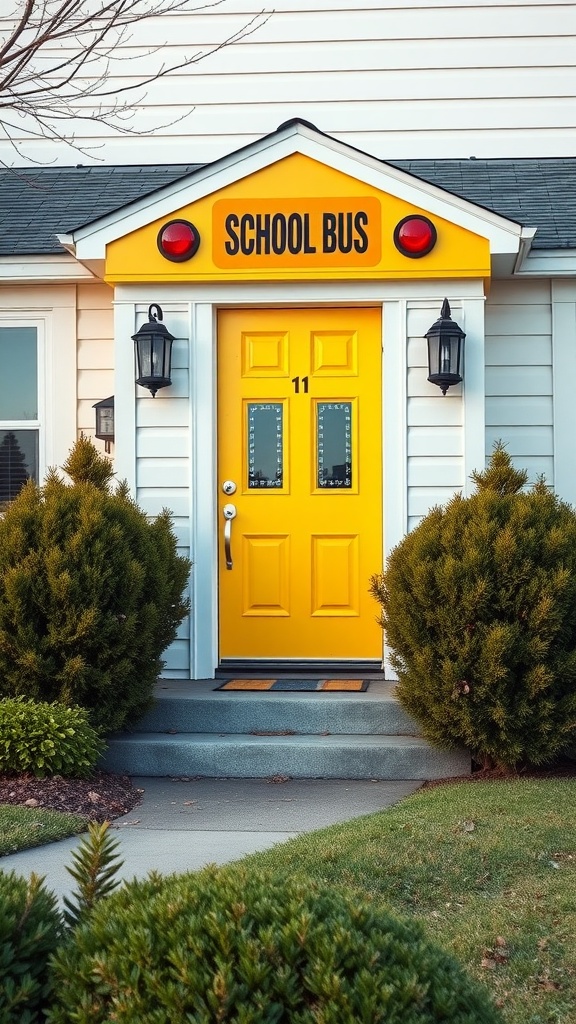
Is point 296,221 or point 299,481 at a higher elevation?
point 296,221

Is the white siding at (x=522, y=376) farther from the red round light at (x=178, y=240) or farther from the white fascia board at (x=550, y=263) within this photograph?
the red round light at (x=178, y=240)

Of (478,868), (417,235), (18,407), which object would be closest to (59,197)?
(18,407)

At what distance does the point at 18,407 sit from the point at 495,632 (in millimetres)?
4204

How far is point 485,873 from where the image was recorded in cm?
398

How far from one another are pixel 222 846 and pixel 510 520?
229cm

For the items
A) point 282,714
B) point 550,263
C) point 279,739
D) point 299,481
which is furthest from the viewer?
point 550,263

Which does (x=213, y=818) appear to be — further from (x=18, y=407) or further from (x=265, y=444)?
(x=18, y=407)

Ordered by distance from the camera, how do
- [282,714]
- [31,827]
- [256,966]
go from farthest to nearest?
[282,714] < [31,827] < [256,966]

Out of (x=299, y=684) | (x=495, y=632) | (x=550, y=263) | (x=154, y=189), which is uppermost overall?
(x=154, y=189)

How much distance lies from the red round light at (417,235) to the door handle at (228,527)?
2077 mm

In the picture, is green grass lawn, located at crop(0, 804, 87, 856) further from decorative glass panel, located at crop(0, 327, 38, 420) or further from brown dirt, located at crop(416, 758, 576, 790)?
decorative glass panel, located at crop(0, 327, 38, 420)

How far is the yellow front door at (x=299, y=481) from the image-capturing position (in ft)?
23.2

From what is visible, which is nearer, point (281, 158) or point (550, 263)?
point (281, 158)

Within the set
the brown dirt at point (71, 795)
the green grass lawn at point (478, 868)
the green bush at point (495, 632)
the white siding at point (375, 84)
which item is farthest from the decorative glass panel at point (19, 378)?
the green grass lawn at point (478, 868)
